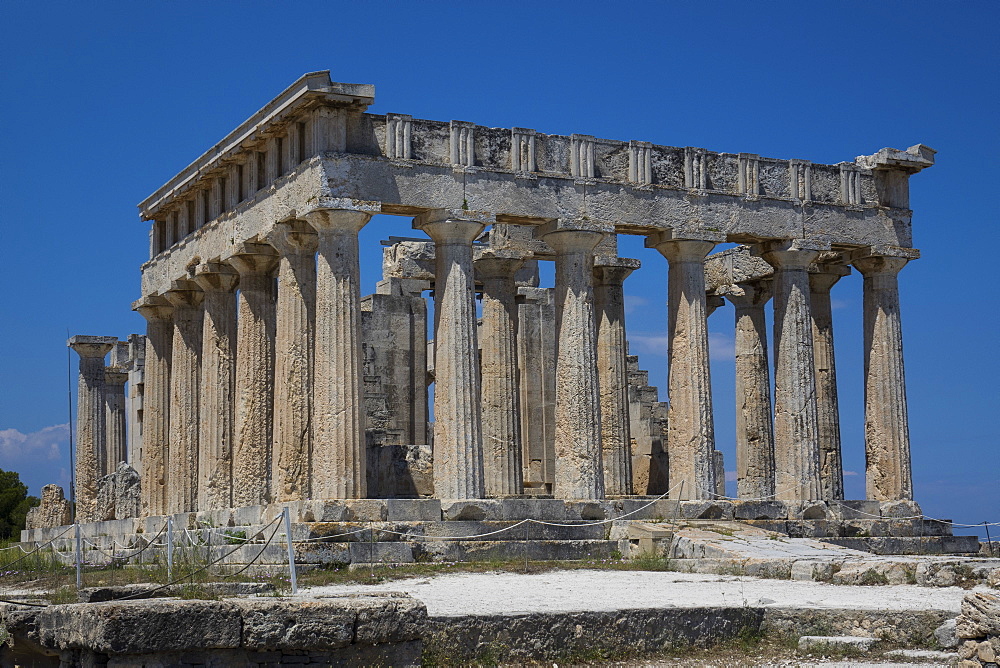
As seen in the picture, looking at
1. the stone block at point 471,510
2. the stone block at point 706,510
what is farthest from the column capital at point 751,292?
the stone block at point 471,510

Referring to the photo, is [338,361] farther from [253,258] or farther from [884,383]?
[884,383]

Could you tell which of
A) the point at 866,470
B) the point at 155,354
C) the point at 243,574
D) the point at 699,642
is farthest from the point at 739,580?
the point at 155,354

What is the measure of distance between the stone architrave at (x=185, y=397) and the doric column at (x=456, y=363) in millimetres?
7849

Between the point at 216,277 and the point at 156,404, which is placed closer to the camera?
the point at 216,277

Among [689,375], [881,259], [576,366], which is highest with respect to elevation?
[881,259]

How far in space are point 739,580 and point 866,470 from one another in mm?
13631

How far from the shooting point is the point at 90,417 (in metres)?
43.7

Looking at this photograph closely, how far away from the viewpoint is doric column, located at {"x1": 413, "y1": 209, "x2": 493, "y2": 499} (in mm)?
25250

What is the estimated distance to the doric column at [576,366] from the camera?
26.6 meters

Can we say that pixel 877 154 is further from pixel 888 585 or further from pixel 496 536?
pixel 888 585

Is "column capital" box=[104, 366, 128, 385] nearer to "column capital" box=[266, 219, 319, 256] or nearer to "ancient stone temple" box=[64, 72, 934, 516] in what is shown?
"ancient stone temple" box=[64, 72, 934, 516]

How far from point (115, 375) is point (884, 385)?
2649 cm

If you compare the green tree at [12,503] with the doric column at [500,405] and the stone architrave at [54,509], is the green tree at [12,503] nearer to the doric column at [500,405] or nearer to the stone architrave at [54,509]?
the stone architrave at [54,509]

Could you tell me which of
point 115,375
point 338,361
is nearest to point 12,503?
point 115,375
